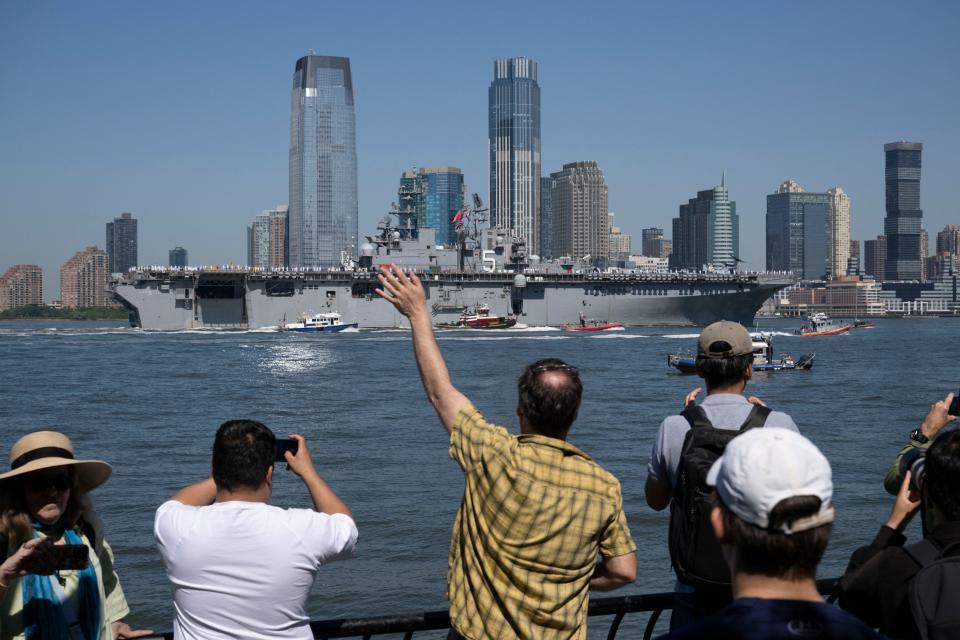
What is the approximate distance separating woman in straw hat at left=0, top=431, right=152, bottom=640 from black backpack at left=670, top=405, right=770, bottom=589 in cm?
199

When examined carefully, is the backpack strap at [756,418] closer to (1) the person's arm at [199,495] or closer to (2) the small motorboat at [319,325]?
(1) the person's arm at [199,495]

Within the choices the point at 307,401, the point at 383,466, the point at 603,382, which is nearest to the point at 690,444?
the point at 383,466

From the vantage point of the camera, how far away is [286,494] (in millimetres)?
15375

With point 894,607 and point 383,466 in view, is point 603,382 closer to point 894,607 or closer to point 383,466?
point 383,466

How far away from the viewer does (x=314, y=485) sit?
10.8 ft

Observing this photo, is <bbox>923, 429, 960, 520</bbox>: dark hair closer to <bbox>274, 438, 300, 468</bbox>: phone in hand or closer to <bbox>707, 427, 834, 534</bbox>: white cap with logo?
<bbox>707, 427, 834, 534</bbox>: white cap with logo

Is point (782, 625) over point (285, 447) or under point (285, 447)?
under

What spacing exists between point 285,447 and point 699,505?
1.43 m

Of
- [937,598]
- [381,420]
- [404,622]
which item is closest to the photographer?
[937,598]

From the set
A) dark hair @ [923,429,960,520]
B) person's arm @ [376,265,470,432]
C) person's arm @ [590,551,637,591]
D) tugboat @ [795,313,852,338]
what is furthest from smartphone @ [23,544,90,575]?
tugboat @ [795,313,852,338]

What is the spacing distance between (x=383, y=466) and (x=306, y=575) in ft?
49.4

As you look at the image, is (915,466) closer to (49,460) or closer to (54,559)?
(54,559)

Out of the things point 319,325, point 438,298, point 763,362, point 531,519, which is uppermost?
point 531,519

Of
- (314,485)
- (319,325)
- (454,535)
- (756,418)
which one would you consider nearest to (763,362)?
(319,325)
